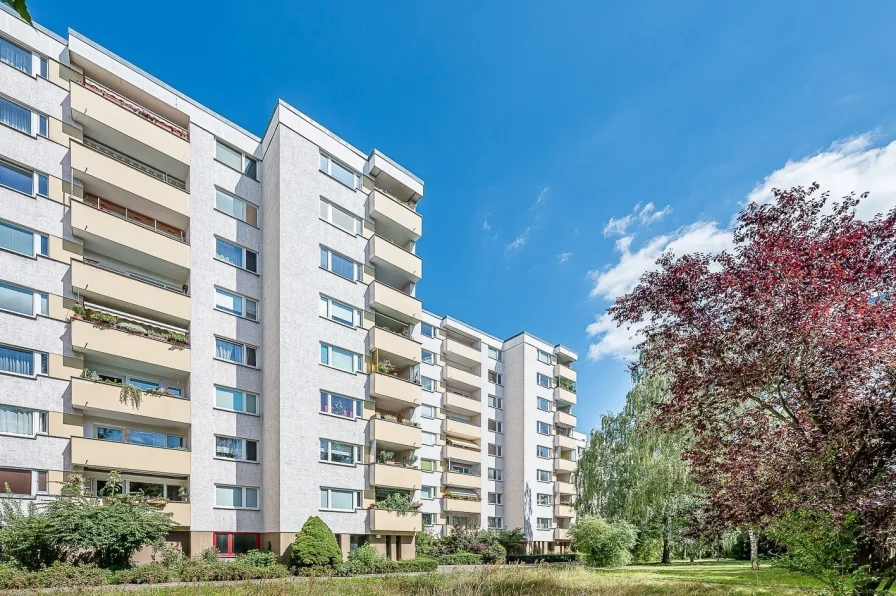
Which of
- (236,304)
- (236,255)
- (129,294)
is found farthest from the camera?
(236,255)

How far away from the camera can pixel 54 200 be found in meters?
23.1

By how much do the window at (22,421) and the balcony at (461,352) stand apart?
3138 centimetres

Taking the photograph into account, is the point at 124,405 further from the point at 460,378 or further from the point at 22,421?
the point at 460,378

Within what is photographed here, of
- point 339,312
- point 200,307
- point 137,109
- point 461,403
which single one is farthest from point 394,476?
point 137,109

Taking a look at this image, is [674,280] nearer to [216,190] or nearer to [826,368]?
[826,368]

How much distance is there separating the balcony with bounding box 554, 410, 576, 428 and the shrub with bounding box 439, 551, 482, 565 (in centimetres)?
2140

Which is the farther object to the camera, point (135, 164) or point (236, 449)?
point (236, 449)

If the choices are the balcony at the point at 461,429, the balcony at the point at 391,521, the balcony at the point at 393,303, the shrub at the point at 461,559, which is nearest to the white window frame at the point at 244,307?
the balcony at the point at 393,303

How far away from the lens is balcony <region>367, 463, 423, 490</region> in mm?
29031

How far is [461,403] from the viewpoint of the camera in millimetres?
48688

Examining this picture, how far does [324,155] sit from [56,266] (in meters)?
13.7

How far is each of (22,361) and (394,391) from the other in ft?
53.9

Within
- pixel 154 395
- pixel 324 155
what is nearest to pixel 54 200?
pixel 154 395

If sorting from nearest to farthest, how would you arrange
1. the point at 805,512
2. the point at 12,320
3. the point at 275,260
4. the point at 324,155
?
the point at 805,512, the point at 12,320, the point at 275,260, the point at 324,155
